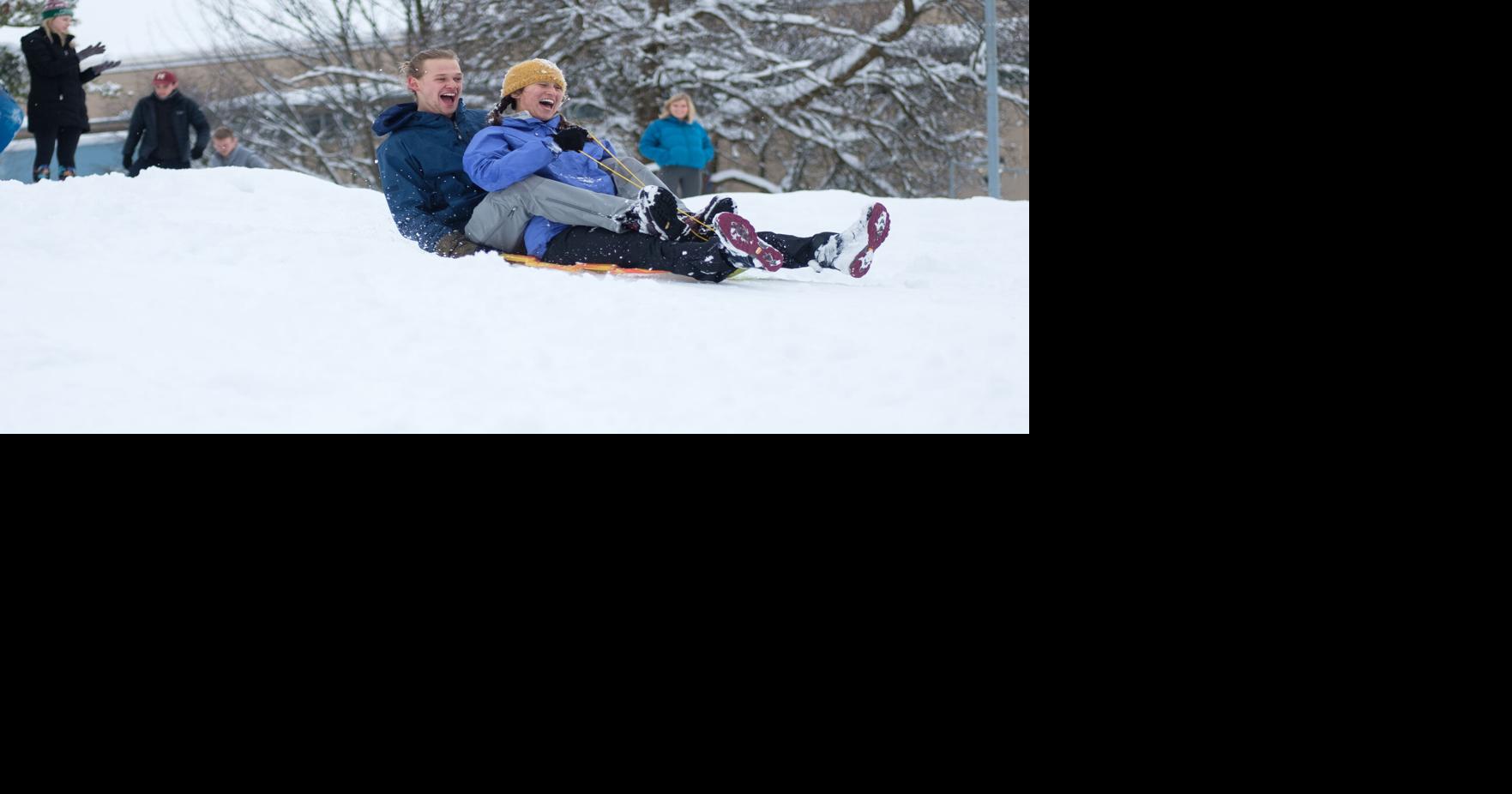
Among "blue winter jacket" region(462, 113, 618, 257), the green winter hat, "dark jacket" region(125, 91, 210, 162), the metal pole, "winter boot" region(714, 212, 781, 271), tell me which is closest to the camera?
"winter boot" region(714, 212, 781, 271)

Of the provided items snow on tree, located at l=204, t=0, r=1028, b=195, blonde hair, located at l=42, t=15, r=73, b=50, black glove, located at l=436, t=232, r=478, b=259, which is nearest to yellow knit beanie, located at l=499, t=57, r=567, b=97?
black glove, located at l=436, t=232, r=478, b=259

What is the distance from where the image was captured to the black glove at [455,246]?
4246 millimetres

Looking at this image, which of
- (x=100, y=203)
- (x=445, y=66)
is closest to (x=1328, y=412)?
(x=445, y=66)

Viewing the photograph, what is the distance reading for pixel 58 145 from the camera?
7.20 meters

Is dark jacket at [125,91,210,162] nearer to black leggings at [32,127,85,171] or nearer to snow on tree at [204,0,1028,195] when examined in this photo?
black leggings at [32,127,85,171]

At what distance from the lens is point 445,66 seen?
4512 mm

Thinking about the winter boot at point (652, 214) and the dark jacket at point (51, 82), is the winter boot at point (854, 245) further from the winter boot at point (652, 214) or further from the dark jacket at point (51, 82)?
the dark jacket at point (51, 82)

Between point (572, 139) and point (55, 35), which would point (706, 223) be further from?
point (55, 35)

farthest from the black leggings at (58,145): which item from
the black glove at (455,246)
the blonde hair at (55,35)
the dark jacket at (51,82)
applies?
the black glove at (455,246)

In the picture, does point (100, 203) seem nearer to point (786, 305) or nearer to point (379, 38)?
point (786, 305)

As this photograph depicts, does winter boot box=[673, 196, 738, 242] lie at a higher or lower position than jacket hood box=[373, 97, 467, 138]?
lower

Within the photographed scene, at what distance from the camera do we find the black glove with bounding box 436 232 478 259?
167 inches

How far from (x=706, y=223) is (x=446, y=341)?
1.52 m

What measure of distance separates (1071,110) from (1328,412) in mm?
515
